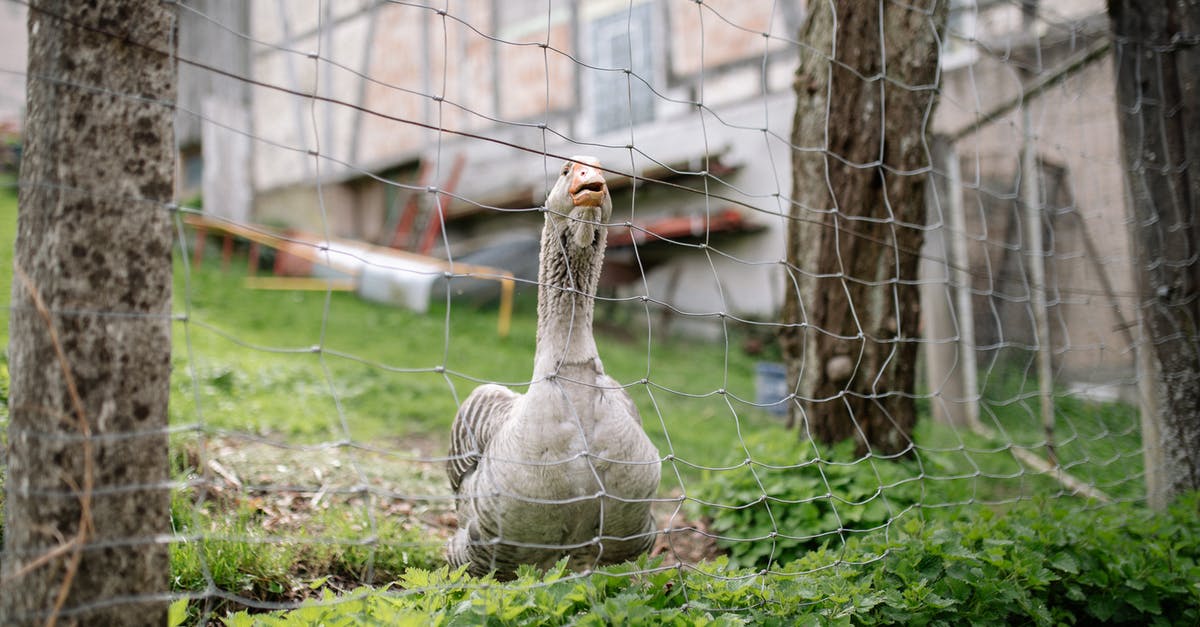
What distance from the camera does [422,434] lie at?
5.43 m

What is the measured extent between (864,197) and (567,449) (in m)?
1.98

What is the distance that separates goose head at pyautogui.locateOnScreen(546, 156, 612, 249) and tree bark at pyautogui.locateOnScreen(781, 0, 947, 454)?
4.31 ft

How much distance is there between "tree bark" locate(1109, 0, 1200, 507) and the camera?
3754 mm

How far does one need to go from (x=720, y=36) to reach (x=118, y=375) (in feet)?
Result: 30.8

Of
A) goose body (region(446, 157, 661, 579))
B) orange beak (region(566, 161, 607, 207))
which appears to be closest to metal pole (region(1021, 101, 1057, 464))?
goose body (region(446, 157, 661, 579))

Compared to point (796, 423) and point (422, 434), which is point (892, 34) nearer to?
point (796, 423)

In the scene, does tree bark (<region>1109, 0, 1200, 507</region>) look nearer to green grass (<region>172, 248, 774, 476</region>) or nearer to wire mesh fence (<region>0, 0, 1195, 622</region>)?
wire mesh fence (<region>0, 0, 1195, 622</region>)

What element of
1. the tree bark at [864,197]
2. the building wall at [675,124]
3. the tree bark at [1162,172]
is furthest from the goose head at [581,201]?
the tree bark at [1162,172]

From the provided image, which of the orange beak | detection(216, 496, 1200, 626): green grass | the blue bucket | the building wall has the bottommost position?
detection(216, 496, 1200, 626): green grass

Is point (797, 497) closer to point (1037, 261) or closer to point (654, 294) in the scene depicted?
point (1037, 261)

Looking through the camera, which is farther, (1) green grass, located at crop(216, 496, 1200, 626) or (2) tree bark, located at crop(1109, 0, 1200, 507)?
(2) tree bark, located at crop(1109, 0, 1200, 507)

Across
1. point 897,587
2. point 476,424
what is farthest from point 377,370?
point 897,587

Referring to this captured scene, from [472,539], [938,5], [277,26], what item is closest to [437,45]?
[277,26]

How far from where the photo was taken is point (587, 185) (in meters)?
2.34
